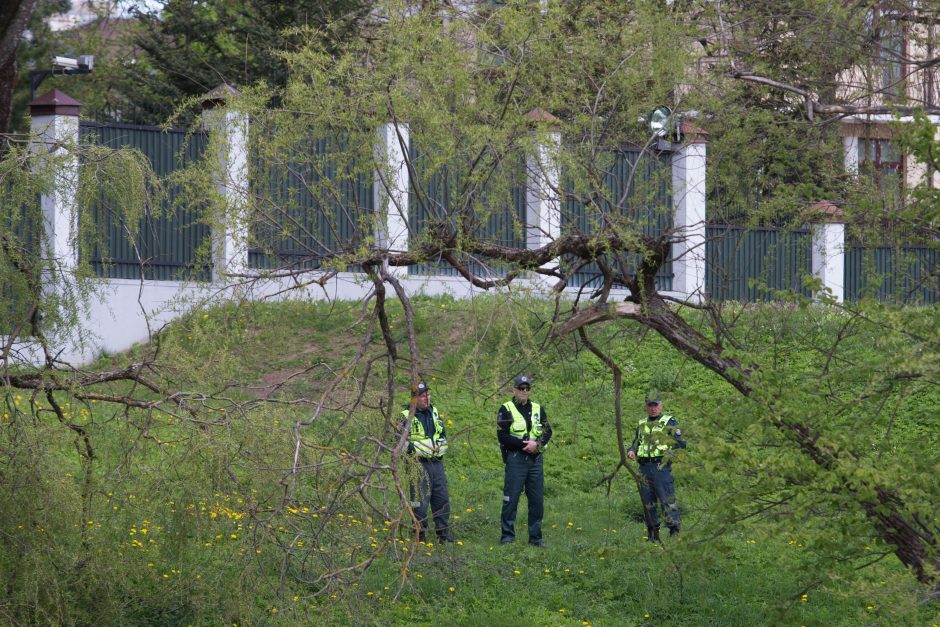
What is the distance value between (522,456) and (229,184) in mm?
3954

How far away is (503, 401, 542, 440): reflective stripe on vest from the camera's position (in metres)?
10.5

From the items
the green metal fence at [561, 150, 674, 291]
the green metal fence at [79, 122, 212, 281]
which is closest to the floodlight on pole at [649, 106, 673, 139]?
the green metal fence at [561, 150, 674, 291]

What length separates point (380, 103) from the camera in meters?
7.88

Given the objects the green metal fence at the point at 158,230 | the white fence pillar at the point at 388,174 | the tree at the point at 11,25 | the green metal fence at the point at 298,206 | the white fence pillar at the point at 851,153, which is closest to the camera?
the tree at the point at 11,25

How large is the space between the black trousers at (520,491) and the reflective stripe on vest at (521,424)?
6.9 inches

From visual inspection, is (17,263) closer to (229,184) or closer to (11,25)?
(11,25)

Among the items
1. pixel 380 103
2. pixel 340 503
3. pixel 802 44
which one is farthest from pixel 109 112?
pixel 340 503

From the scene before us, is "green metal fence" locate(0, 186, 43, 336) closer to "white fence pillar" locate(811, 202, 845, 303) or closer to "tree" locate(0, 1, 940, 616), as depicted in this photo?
"tree" locate(0, 1, 940, 616)

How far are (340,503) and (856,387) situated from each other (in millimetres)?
4823

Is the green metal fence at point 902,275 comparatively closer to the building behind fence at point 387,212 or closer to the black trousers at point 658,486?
the building behind fence at point 387,212

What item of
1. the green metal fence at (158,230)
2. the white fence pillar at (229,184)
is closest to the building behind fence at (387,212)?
the white fence pillar at (229,184)

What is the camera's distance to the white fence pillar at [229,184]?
7.62 metres

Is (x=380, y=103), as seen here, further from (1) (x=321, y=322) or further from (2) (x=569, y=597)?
(1) (x=321, y=322)

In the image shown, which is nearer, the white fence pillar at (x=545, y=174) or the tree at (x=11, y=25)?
the tree at (x=11, y=25)
